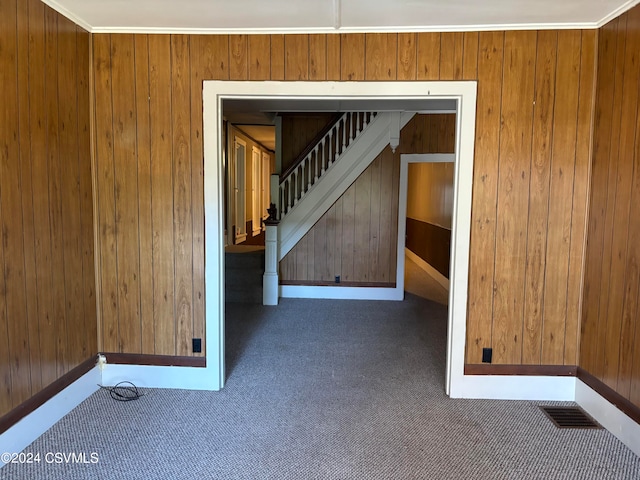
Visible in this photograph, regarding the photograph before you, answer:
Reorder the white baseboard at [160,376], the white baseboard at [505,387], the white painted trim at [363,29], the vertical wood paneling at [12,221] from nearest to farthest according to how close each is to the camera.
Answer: the vertical wood paneling at [12,221] → the white painted trim at [363,29] → the white baseboard at [505,387] → the white baseboard at [160,376]

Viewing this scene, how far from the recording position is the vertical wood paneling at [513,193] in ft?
8.63

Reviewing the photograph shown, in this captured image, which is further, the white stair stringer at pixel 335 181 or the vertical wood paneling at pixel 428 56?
the white stair stringer at pixel 335 181

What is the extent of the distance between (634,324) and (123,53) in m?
3.54

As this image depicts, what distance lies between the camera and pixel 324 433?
2354mm

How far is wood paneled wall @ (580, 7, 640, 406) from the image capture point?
7.29ft

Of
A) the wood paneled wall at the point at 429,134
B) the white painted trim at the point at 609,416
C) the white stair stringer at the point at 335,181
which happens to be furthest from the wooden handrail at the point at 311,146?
the white painted trim at the point at 609,416

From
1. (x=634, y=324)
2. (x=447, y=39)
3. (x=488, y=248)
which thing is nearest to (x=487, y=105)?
(x=447, y=39)

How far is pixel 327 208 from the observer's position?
5.55m

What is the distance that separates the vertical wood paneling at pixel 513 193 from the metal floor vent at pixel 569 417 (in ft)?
1.18

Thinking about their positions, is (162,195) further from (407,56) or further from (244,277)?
(244,277)

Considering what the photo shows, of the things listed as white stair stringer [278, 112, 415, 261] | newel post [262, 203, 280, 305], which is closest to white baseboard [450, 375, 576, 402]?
newel post [262, 203, 280, 305]

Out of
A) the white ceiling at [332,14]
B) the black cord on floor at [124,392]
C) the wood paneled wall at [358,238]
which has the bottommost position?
the black cord on floor at [124,392]

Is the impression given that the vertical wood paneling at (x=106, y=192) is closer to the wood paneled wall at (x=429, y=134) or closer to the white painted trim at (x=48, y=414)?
the white painted trim at (x=48, y=414)

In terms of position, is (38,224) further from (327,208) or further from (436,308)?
(436,308)
